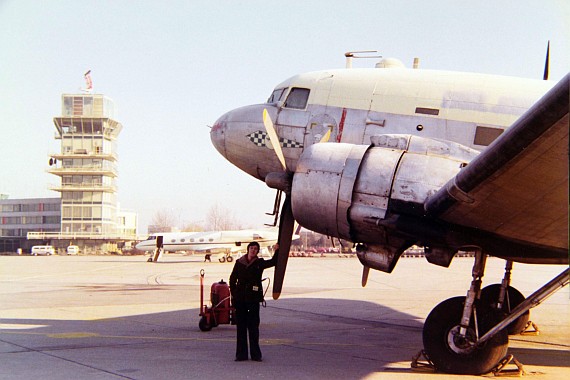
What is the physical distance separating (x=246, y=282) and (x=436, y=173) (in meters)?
3.75

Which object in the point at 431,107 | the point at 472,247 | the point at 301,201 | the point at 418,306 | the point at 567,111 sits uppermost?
the point at 431,107

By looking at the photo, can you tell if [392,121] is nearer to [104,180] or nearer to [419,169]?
[419,169]

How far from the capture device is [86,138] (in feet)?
370

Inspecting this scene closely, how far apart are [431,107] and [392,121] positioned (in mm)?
842

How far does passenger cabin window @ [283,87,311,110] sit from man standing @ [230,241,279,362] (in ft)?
14.6

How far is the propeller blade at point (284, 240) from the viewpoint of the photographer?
9930mm

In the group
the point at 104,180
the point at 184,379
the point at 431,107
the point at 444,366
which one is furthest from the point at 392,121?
the point at 104,180

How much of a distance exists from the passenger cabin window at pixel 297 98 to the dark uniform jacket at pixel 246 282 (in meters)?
4.56

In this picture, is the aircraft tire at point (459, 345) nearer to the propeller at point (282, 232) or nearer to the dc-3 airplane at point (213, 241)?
the propeller at point (282, 232)

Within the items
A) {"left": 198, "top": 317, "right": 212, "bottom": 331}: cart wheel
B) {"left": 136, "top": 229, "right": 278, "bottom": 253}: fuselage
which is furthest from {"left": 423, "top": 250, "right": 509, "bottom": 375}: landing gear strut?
{"left": 136, "top": 229, "right": 278, "bottom": 253}: fuselage

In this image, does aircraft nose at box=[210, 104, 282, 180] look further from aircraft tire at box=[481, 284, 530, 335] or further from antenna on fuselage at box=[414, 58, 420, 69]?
aircraft tire at box=[481, 284, 530, 335]

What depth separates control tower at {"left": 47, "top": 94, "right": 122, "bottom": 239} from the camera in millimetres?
112438

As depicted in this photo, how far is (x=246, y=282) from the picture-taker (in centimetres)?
900

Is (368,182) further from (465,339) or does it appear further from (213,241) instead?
(213,241)
